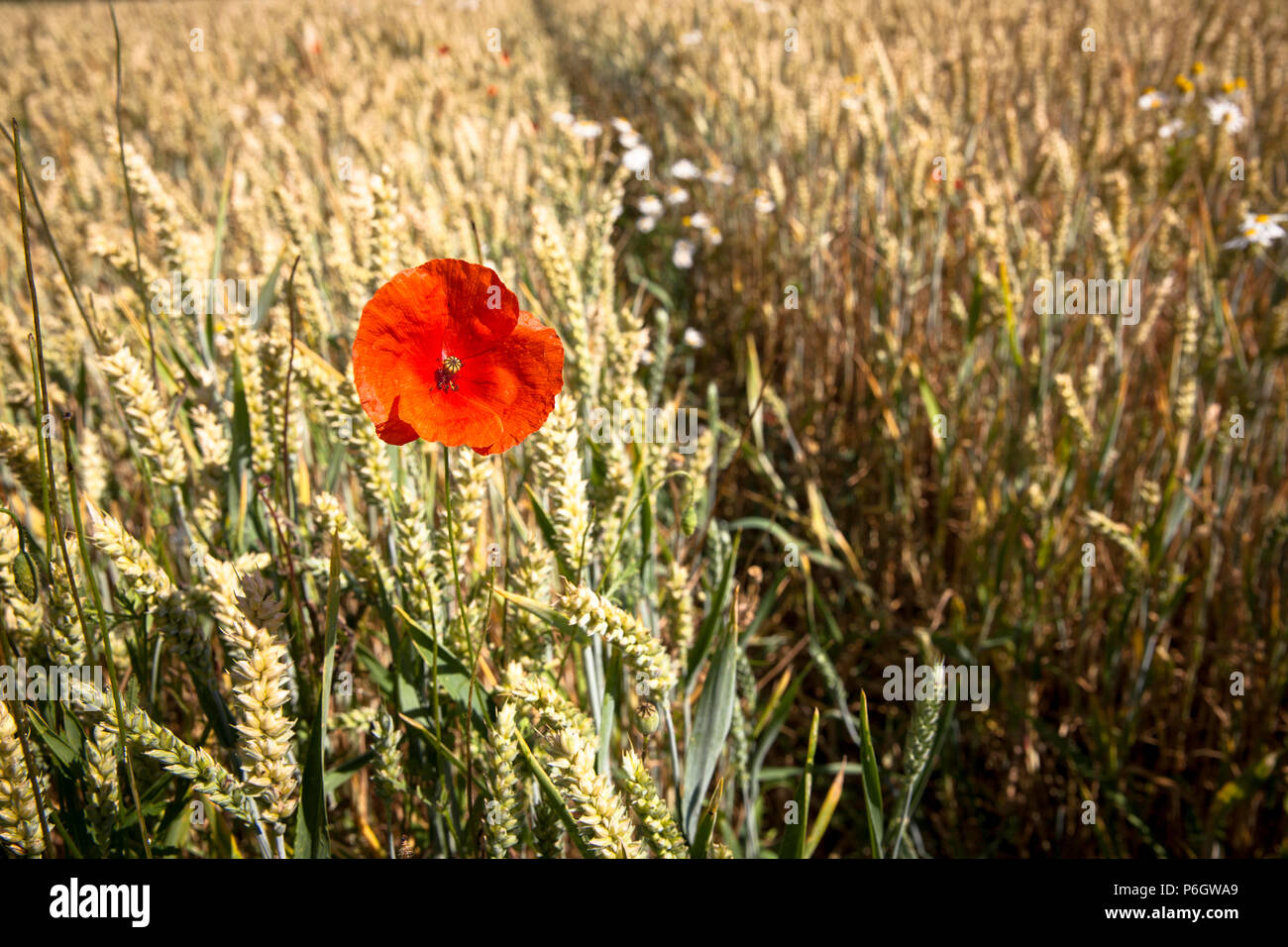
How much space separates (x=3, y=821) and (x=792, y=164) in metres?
2.58

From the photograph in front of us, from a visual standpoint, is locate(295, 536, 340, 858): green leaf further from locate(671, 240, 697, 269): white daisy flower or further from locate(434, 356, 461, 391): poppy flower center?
locate(671, 240, 697, 269): white daisy flower

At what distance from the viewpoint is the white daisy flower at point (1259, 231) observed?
5.57 feet

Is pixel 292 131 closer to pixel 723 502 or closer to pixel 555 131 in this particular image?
pixel 555 131

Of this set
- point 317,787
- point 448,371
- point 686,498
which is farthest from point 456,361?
point 686,498

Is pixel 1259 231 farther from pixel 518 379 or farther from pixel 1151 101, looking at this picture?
pixel 518 379

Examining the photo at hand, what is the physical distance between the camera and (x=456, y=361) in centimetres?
64

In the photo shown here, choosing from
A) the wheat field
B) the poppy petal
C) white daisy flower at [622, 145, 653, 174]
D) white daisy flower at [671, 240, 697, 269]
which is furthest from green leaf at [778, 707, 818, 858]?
white daisy flower at [622, 145, 653, 174]

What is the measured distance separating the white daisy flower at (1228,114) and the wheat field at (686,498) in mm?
28

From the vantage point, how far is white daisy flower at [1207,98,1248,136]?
236cm

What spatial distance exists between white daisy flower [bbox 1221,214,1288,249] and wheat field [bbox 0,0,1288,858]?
0.06 feet

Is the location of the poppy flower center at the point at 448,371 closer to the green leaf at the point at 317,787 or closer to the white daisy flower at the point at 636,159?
the green leaf at the point at 317,787

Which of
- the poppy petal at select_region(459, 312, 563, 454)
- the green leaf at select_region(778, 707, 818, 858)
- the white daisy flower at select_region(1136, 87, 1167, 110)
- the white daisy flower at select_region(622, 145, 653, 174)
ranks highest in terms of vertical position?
the white daisy flower at select_region(1136, 87, 1167, 110)

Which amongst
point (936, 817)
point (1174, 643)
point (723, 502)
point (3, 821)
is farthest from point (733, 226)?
point (3, 821)

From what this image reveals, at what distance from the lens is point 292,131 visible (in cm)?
279
